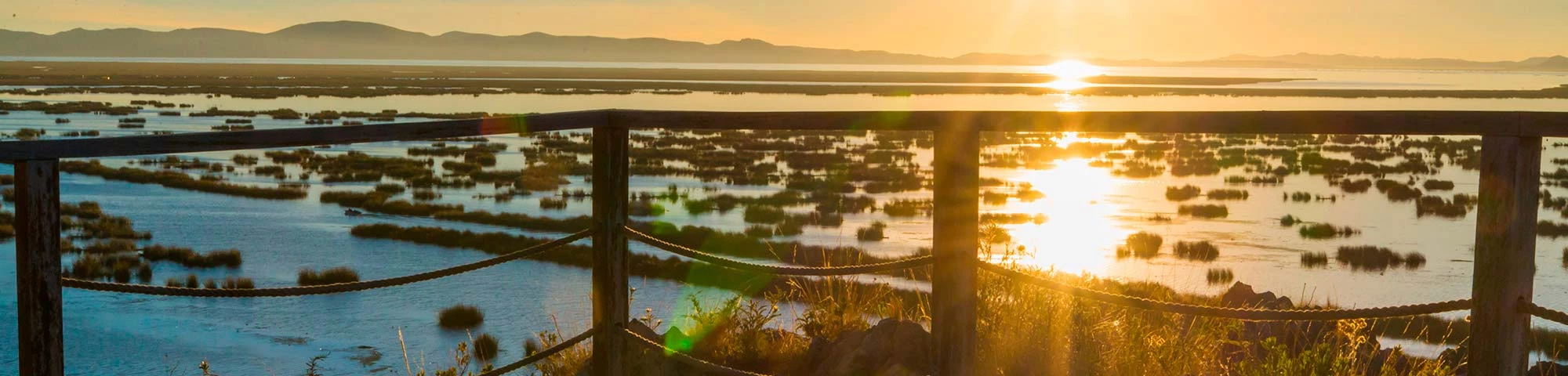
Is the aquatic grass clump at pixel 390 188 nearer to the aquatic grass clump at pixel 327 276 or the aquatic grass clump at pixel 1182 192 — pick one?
Answer: the aquatic grass clump at pixel 327 276

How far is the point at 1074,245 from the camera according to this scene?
21.7 meters

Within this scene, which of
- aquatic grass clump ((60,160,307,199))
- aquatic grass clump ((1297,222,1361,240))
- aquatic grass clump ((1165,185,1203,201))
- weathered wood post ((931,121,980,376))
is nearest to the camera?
weathered wood post ((931,121,980,376))

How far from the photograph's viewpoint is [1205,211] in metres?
27.8

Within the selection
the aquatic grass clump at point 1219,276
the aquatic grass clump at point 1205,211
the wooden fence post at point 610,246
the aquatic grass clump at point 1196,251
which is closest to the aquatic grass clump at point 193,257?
the aquatic grass clump at point 1219,276

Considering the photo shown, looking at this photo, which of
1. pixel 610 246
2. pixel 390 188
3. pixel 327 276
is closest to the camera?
pixel 610 246

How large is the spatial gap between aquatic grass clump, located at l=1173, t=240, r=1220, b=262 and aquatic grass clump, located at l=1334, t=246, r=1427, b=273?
71.2 inches

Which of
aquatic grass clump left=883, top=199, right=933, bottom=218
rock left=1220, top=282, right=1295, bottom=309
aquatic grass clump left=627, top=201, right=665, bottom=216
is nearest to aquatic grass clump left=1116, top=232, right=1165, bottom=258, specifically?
aquatic grass clump left=883, top=199, right=933, bottom=218

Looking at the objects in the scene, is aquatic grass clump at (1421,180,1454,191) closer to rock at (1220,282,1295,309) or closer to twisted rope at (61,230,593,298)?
rock at (1220,282,1295,309)

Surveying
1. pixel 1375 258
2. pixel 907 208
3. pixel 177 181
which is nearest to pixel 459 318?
pixel 1375 258

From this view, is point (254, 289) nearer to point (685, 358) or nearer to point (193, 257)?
point (685, 358)

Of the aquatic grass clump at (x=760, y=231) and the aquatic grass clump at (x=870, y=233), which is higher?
the aquatic grass clump at (x=870, y=233)

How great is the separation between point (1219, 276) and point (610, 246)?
1500 centimetres

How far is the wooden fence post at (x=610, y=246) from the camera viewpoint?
181 inches

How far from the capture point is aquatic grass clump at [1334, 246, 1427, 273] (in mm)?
19812
